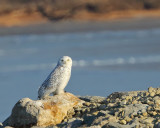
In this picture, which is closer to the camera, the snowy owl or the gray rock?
the gray rock

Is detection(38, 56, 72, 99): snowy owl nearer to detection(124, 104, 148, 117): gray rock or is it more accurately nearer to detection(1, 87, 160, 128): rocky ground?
detection(1, 87, 160, 128): rocky ground

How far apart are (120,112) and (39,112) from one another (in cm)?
154

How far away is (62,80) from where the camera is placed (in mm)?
14391

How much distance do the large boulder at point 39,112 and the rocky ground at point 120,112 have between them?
0.15 metres

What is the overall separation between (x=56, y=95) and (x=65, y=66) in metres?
0.74

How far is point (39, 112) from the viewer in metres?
13.1

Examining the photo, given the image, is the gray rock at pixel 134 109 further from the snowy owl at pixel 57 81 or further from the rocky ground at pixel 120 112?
the snowy owl at pixel 57 81

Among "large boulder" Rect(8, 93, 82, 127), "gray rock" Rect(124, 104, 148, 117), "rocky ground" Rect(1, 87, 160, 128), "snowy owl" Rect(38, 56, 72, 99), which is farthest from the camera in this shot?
"snowy owl" Rect(38, 56, 72, 99)

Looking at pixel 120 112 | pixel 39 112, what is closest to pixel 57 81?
pixel 39 112

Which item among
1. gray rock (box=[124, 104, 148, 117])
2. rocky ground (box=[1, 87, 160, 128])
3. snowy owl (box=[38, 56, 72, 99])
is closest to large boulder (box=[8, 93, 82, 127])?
rocky ground (box=[1, 87, 160, 128])

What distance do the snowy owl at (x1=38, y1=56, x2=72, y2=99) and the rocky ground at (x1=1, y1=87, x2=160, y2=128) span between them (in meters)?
0.56

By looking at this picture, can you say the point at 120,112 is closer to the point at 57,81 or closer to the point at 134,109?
the point at 134,109

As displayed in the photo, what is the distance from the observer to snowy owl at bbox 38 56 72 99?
1432cm

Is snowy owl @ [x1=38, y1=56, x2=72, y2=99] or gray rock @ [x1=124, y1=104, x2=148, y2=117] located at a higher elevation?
snowy owl @ [x1=38, y1=56, x2=72, y2=99]
